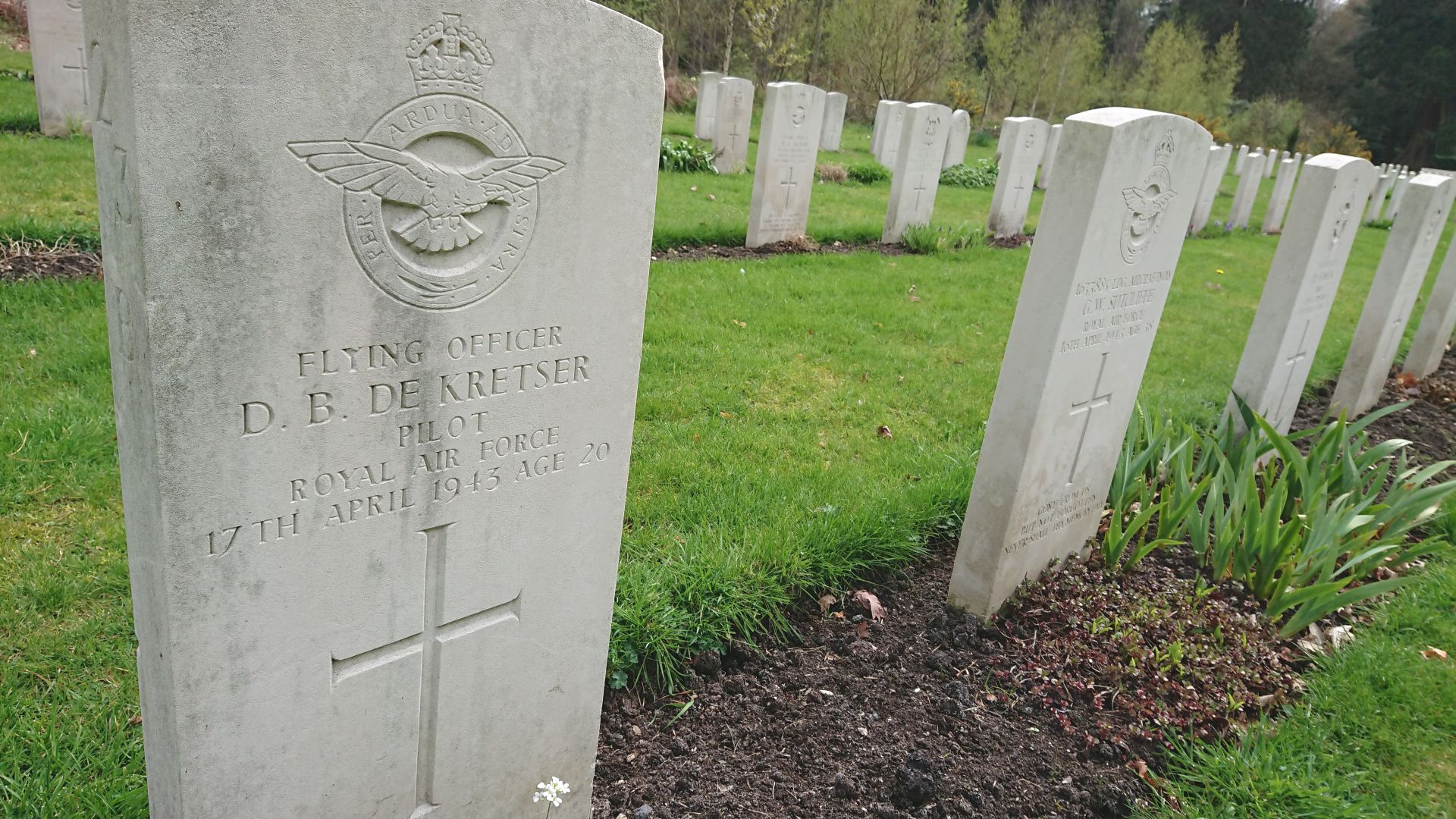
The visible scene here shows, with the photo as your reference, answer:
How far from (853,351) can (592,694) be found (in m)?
4.31

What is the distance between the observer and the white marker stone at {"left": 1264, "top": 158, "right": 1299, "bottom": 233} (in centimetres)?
1655

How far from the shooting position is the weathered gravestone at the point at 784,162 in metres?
9.26

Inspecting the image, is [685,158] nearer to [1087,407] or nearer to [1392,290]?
[1392,290]

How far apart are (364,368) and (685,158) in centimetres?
1163

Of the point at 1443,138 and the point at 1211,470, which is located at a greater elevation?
the point at 1443,138

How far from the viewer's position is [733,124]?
43.8ft

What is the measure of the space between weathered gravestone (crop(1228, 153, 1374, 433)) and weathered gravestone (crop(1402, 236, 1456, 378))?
3.23 meters

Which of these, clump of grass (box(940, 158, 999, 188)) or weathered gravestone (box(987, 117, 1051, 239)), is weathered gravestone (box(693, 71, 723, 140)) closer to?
clump of grass (box(940, 158, 999, 188))

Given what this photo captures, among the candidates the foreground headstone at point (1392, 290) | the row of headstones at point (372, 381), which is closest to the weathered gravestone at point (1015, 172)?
the foreground headstone at point (1392, 290)

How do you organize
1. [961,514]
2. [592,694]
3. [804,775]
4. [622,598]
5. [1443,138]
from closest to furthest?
[592,694], [804,775], [622,598], [961,514], [1443,138]

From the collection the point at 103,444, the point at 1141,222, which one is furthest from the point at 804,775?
the point at 103,444

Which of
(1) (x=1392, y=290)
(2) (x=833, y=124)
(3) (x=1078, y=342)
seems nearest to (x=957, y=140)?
(2) (x=833, y=124)

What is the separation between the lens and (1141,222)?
11.3ft

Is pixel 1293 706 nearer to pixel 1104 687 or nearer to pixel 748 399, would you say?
pixel 1104 687
